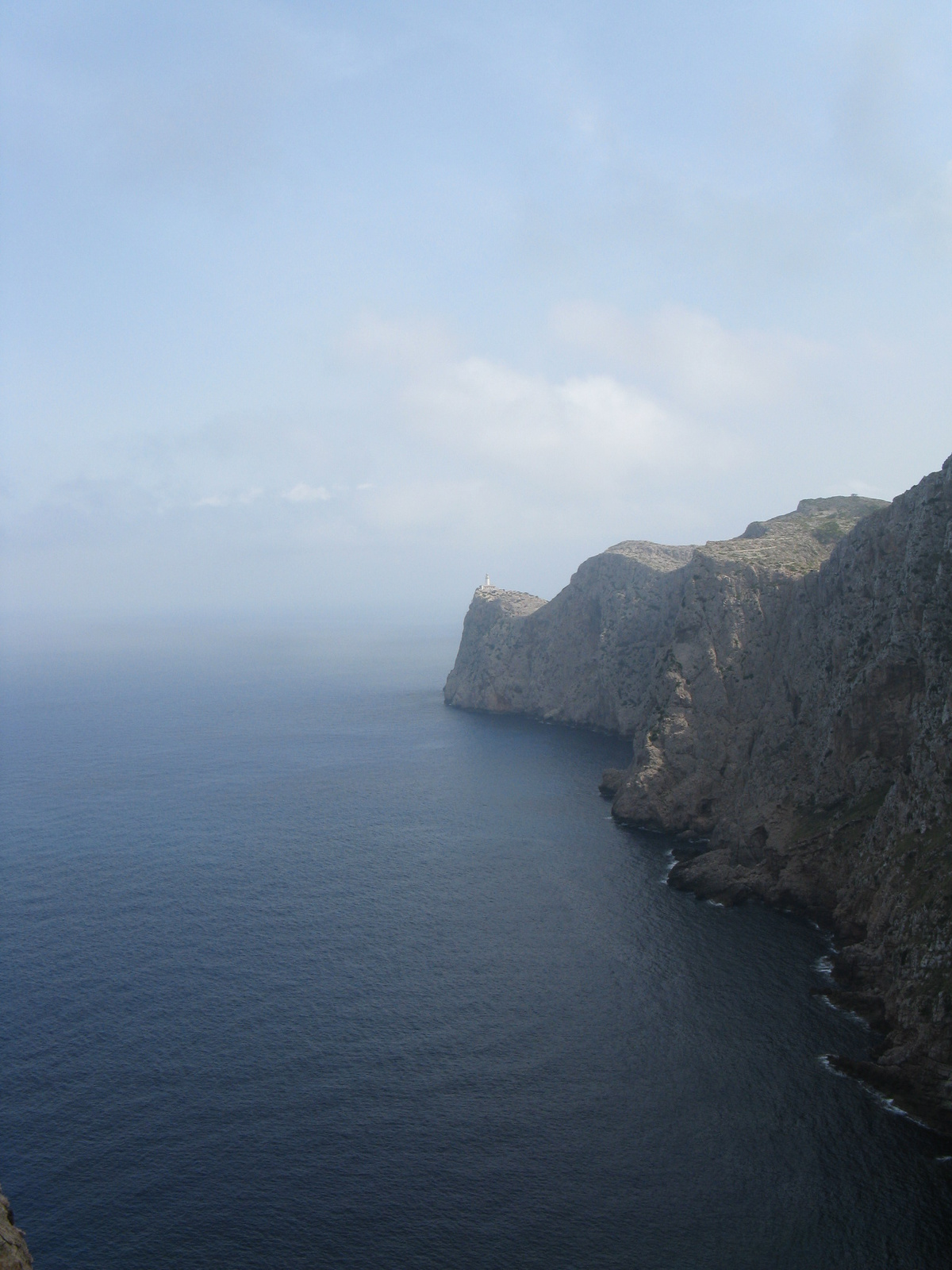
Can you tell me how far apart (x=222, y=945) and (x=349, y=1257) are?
41543 mm

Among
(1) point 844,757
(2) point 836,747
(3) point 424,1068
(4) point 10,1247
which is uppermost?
(2) point 836,747

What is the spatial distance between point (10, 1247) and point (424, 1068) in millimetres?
34582

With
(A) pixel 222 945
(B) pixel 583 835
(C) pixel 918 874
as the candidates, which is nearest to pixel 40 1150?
(A) pixel 222 945

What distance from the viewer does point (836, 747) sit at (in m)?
94.9

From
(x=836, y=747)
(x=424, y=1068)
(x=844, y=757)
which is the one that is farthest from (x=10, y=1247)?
(x=836, y=747)

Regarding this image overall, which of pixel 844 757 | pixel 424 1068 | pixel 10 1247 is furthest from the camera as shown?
pixel 844 757

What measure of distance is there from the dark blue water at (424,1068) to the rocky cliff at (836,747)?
4703 mm

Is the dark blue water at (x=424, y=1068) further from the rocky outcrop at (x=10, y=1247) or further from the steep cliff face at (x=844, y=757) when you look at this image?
the rocky outcrop at (x=10, y=1247)

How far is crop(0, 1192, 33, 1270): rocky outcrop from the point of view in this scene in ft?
108

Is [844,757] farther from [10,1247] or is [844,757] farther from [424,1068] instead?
[10,1247]

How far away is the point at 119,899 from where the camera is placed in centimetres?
9525

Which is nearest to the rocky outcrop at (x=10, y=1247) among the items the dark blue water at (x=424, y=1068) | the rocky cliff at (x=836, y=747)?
the dark blue water at (x=424, y=1068)

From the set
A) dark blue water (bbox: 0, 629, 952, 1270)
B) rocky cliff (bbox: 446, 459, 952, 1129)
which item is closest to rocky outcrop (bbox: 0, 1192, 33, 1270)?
dark blue water (bbox: 0, 629, 952, 1270)

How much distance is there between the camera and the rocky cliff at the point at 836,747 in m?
69.1
